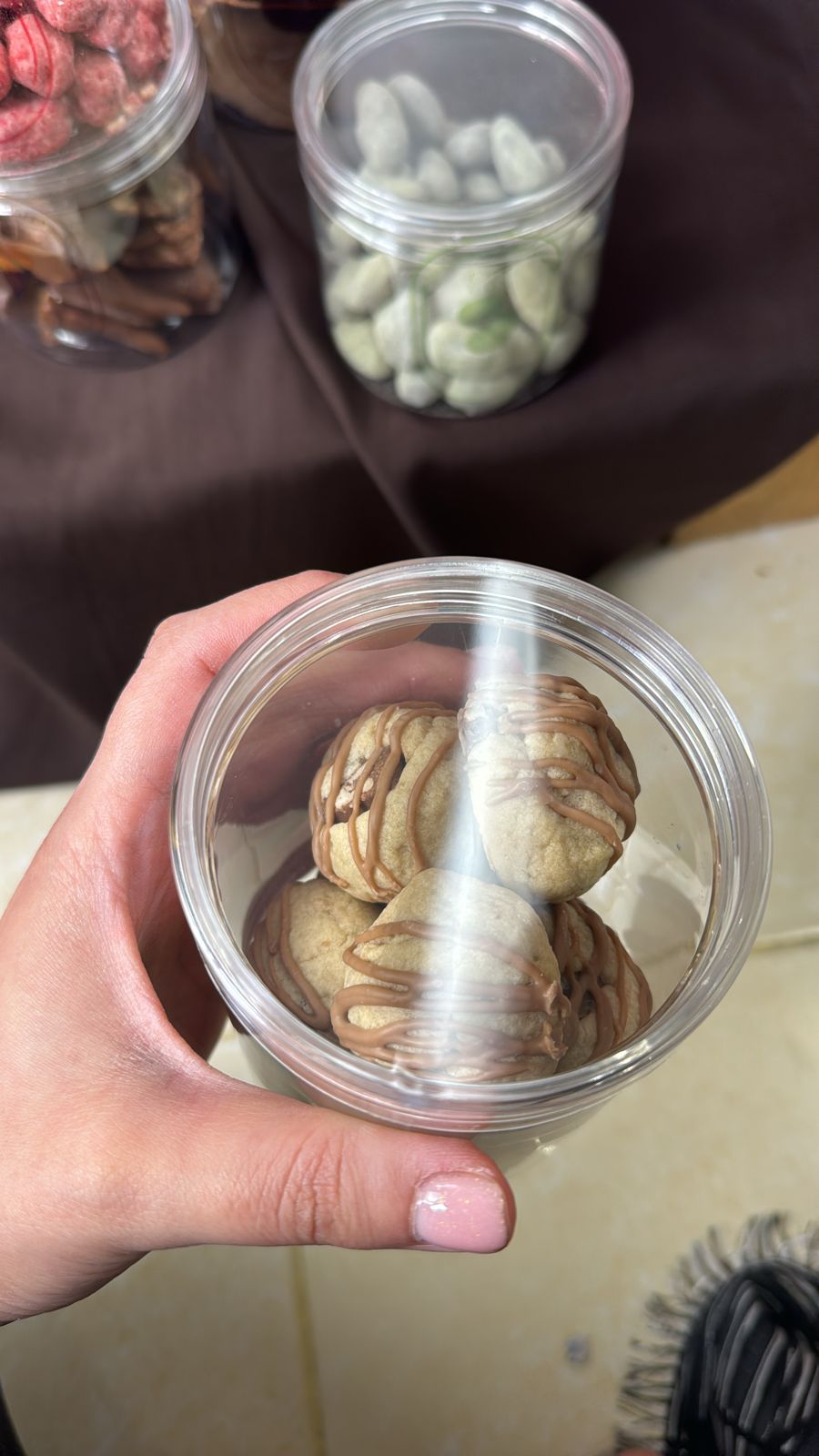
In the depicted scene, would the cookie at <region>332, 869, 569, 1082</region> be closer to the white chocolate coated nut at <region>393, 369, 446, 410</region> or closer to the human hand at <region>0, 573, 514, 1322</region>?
the human hand at <region>0, 573, 514, 1322</region>

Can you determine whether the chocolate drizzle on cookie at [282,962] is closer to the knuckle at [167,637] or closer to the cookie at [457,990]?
the cookie at [457,990]

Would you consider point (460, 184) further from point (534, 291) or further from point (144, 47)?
point (144, 47)

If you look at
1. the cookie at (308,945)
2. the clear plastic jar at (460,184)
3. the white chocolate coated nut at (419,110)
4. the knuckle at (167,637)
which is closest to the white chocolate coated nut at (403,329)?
the clear plastic jar at (460,184)

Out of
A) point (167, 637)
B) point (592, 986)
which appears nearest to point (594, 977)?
point (592, 986)

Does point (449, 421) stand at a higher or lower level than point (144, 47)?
lower

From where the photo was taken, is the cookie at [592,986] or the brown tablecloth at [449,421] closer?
the cookie at [592,986]

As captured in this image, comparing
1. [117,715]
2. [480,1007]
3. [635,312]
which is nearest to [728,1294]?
[480,1007]

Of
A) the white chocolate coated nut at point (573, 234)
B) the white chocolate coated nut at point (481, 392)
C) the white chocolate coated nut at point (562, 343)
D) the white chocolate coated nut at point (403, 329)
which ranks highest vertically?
the white chocolate coated nut at point (573, 234)

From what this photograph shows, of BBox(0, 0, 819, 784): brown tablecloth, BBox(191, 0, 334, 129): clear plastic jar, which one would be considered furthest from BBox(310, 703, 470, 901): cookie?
BBox(191, 0, 334, 129): clear plastic jar
